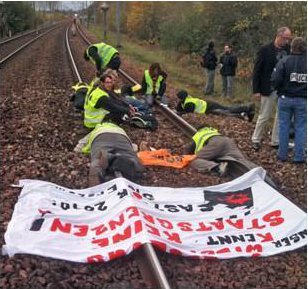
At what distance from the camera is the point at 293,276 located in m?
4.84


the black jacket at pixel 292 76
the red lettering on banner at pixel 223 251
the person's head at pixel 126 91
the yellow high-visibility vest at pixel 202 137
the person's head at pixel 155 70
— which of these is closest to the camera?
the red lettering on banner at pixel 223 251

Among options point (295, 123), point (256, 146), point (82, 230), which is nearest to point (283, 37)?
point (295, 123)

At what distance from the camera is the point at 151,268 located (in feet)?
15.0

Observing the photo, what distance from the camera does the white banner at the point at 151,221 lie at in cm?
495

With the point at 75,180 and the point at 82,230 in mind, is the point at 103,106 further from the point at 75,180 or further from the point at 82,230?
the point at 82,230

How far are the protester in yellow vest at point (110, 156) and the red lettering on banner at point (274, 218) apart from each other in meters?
1.95

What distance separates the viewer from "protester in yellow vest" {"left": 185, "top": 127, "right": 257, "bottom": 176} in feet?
24.8

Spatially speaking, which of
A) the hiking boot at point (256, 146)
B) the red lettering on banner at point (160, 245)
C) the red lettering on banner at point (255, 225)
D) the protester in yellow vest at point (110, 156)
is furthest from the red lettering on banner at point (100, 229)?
the hiking boot at point (256, 146)

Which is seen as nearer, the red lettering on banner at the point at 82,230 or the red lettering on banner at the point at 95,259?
the red lettering on banner at the point at 95,259

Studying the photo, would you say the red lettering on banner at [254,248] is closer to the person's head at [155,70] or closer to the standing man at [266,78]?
the standing man at [266,78]

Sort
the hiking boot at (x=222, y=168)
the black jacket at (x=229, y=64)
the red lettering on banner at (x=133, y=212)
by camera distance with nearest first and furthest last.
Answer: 1. the red lettering on banner at (x=133, y=212)
2. the hiking boot at (x=222, y=168)
3. the black jacket at (x=229, y=64)

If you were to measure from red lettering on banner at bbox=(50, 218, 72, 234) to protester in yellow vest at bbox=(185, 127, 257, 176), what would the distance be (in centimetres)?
282

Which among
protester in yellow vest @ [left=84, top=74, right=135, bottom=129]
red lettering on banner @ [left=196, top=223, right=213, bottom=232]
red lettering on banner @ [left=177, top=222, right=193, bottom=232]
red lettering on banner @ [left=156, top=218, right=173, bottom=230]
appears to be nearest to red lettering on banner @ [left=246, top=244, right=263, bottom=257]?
red lettering on banner @ [left=196, top=223, right=213, bottom=232]

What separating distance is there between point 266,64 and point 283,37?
55cm
